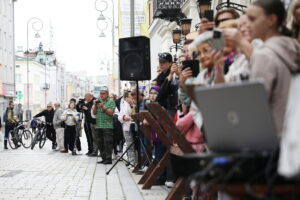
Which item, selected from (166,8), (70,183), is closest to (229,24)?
(70,183)

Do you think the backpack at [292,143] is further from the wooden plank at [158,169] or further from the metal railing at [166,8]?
the metal railing at [166,8]

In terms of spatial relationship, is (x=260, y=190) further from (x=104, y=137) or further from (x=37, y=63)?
(x=37, y=63)

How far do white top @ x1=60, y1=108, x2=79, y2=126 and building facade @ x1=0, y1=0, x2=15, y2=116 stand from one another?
122 feet

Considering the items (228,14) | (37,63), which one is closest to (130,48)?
(228,14)

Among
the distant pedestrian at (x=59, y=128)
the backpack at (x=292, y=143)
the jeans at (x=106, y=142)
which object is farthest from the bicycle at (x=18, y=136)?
the backpack at (x=292, y=143)

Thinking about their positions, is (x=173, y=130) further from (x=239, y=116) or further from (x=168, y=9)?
(x=168, y=9)

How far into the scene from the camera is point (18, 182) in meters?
10.9

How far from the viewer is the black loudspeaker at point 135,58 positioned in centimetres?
1230

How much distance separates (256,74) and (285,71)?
17 centimetres

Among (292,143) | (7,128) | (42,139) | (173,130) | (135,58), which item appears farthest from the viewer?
(42,139)

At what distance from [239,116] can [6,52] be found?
6064 cm

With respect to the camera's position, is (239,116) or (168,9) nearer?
(239,116)

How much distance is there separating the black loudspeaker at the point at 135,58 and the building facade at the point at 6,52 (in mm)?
46034

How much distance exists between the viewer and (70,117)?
67.9 ft
